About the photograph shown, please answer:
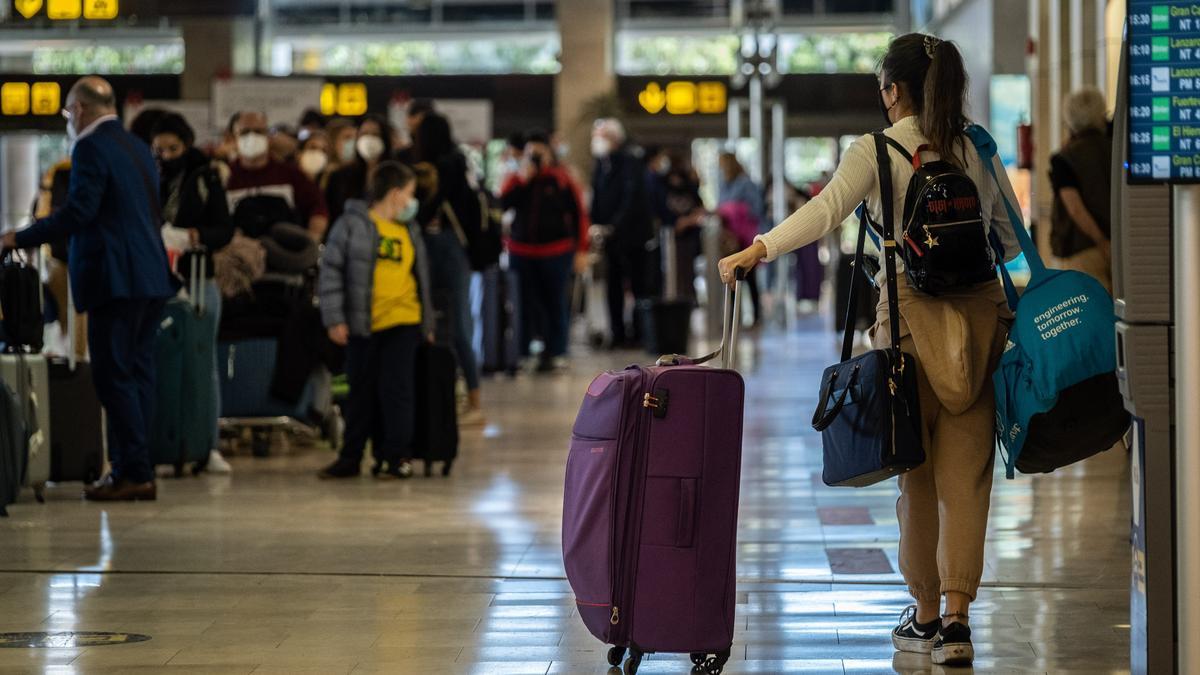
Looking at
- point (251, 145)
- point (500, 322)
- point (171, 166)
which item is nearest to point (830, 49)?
point (500, 322)

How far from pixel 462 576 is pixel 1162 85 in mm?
3145

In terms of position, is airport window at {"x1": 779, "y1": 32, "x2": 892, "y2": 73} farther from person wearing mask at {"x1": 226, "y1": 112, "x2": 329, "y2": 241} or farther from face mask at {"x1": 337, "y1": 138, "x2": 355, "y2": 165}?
person wearing mask at {"x1": 226, "y1": 112, "x2": 329, "y2": 241}

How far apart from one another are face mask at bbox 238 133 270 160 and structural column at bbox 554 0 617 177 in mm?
18424

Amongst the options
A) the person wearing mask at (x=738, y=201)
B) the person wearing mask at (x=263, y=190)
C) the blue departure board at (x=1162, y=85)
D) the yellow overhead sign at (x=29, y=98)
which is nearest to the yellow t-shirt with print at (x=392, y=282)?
the person wearing mask at (x=263, y=190)

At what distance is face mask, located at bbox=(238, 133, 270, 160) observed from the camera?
1038cm

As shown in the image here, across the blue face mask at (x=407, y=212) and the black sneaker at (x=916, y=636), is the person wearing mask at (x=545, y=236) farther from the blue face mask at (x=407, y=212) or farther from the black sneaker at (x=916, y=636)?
the black sneaker at (x=916, y=636)

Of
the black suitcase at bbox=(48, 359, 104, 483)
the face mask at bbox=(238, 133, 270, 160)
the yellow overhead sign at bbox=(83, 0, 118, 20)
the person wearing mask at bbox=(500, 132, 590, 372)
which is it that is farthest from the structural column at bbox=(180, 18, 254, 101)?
the black suitcase at bbox=(48, 359, 104, 483)

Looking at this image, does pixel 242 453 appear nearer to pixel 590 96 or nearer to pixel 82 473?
pixel 82 473

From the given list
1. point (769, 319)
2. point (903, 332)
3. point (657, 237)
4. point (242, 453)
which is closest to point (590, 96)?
point (769, 319)

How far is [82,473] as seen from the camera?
27.8 ft

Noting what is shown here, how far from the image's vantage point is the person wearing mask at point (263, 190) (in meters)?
10.2

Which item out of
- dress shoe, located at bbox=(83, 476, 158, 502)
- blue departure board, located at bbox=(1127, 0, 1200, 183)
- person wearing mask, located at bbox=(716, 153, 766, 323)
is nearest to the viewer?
blue departure board, located at bbox=(1127, 0, 1200, 183)

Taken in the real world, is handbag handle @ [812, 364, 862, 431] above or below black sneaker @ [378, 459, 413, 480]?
above

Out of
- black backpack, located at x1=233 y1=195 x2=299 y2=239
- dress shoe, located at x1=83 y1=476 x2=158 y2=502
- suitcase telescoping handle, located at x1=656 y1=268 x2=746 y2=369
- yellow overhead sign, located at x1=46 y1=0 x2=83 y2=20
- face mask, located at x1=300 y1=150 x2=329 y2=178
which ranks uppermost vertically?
yellow overhead sign, located at x1=46 y1=0 x2=83 y2=20
